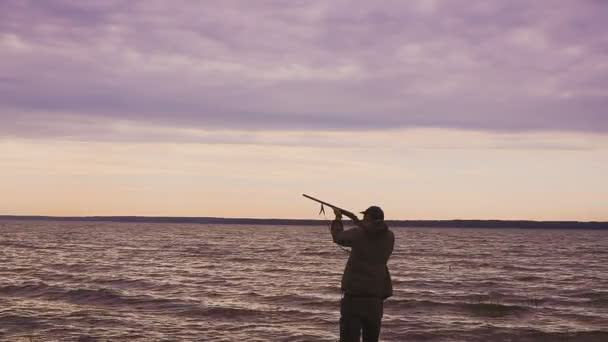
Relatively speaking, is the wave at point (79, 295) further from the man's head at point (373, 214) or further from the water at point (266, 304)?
the man's head at point (373, 214)

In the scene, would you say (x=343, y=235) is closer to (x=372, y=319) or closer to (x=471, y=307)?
(x=372, y=319)

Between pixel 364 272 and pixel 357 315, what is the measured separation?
59 centimetres

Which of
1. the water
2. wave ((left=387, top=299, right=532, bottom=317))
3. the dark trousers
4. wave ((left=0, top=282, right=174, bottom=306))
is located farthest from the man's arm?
wave ((left=0, top=282, right=174, bottom=306))

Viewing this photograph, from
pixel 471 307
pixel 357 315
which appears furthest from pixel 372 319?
pixel 471 307

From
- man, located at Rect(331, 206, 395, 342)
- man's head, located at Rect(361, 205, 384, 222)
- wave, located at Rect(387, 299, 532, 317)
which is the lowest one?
wave, located at Rect(387, 299, 532, 317)

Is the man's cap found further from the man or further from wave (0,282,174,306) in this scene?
wave (0,282,174,306)

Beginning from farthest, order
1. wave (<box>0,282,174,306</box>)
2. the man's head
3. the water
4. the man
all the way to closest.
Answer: wave (<box>0,282,174,306</box>), the water, the man's head, the man

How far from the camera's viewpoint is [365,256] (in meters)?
8.16

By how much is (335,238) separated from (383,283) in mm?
953

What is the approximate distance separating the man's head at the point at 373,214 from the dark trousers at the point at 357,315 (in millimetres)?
1057

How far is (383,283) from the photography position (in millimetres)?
8336

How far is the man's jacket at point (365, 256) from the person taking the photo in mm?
8109

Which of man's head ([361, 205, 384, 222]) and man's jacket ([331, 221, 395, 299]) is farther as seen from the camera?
man's head ([361, 205, 384, 222])

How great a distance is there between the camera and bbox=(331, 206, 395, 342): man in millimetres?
8141
